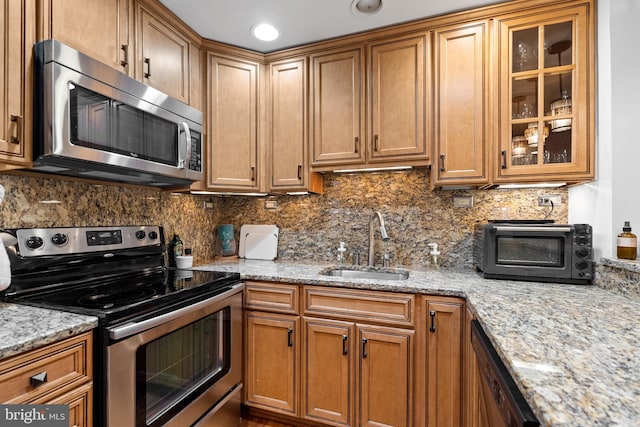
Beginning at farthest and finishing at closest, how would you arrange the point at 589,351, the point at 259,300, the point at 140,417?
the point at 259,300
the point at 140,417
the point at 589,351

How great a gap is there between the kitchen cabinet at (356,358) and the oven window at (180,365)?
0.47 metres

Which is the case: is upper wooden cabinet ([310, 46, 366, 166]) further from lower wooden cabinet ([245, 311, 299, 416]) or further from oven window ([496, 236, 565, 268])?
lower wooden cabinet ([245, 311, 299, 416])

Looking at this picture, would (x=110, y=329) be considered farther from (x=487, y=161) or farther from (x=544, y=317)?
(x=487, y=161)

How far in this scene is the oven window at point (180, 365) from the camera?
1.28 m

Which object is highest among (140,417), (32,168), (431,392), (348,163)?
(348,163)

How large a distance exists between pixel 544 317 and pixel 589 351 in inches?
11.7

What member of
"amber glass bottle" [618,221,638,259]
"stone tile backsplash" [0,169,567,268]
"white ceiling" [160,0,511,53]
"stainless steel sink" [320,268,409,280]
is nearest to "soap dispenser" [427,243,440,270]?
"stone tile backsplash" [0,169,567,268]

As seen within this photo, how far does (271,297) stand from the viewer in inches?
76.0

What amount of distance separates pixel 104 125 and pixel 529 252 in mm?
2150

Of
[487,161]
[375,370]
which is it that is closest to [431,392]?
[375,370]

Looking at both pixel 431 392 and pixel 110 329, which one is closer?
pixel 110 329

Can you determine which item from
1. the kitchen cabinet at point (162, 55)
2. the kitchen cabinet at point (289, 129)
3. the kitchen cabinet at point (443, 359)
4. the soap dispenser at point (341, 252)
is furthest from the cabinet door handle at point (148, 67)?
the kitchen cabinet at point (443, 359)

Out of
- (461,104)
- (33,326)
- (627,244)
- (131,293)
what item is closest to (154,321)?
(131,293)

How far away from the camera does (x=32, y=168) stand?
52.4 inches
